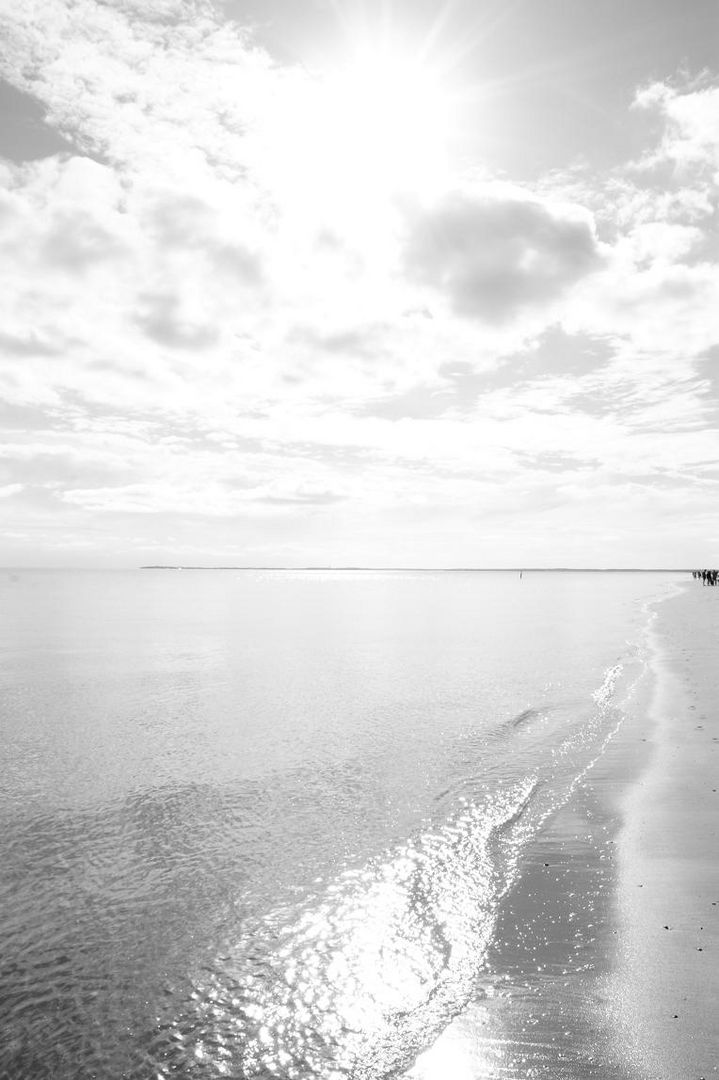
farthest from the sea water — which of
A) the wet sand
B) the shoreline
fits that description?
the shoreline

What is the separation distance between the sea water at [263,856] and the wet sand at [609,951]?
390 mm

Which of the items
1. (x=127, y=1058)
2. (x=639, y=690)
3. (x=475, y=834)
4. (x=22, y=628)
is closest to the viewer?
(x=127, y=1058)

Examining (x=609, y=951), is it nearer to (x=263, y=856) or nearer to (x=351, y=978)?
(x=351, y=978)

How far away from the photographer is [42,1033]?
6438mm

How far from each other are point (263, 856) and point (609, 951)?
5455 millimetres

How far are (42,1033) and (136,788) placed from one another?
769cm

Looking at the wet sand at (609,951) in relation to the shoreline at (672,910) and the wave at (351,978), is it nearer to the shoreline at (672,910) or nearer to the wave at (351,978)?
the shoreline at (672,910)

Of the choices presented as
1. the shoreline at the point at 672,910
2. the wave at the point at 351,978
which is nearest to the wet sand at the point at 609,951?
the shoreline at the point at 672,910

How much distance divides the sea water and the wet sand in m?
0.39

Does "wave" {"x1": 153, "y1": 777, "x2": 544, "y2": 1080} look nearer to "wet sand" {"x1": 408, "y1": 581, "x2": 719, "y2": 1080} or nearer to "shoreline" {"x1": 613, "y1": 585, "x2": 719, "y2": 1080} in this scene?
"wet sand" {"x1": 408, "y1": 581, "x2": 719, "y2": 1080}

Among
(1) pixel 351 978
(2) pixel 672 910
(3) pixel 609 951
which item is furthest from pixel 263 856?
(2) pixel 672 910

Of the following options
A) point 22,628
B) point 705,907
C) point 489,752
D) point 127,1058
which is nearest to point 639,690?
point 489,752

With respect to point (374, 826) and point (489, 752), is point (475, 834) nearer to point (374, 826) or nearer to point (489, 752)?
point (374, 826)

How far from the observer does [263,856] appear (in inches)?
414
